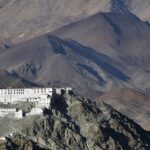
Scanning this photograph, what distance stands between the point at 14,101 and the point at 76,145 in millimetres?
13505

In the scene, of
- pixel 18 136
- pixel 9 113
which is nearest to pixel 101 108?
pixel 9 113

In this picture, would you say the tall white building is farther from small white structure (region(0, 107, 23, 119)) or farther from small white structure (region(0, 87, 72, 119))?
small white structure (region(0, 107, 23, 119))

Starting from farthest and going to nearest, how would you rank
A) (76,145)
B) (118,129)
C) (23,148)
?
(118,129) < (76,145) < (23,148)

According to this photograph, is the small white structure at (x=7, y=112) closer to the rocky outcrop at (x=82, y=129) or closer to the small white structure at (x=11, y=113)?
the small white structure at (x=11, y=113)

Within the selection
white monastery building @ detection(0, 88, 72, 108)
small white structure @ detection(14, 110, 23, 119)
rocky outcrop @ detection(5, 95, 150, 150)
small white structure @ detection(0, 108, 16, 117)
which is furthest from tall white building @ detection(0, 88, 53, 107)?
small white structure @ detection(14, 110, 23, 119)

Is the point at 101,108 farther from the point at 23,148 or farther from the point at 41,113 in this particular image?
the point at 23,148

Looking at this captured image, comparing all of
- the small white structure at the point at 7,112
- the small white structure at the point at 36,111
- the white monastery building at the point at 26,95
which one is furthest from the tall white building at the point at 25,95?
the small white structure at the point at 7,112

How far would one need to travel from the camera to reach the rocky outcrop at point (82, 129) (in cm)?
11200

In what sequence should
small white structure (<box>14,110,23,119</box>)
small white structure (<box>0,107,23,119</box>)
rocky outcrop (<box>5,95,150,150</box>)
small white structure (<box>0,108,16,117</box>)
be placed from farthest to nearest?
small white structure (<box>0,108,16,117</box>)
small white structure (<box>0,107,23,119</box>)
small white structure (<box>14,110,23,119</box>)
rocky outcrop (<box>5,95,150,150</box>)

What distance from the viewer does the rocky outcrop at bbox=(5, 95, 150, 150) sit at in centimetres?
11200

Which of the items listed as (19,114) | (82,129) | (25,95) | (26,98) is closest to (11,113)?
(19,114)

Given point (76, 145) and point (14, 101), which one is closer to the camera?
point (76, 145)

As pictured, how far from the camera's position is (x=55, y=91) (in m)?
124

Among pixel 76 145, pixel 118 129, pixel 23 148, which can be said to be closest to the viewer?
pixel 23 148
